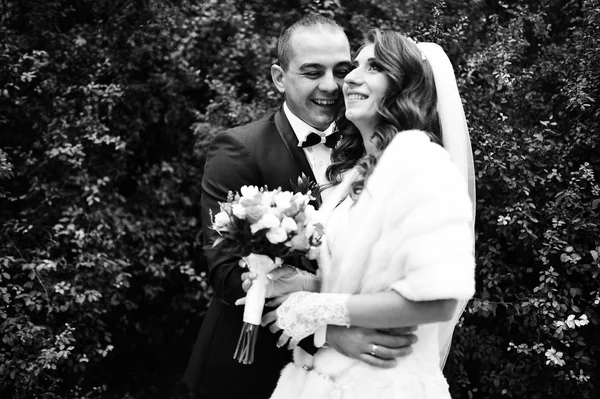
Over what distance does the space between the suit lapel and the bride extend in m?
0.39

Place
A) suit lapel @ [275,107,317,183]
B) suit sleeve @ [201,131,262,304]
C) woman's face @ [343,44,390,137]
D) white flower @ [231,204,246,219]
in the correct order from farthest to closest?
suit lapel @ [275,107,317,183]
suit sleeve @ [201,131,262,304]
woman's face @ [343,44,390,137]
white flower @ [231,204,246,219]

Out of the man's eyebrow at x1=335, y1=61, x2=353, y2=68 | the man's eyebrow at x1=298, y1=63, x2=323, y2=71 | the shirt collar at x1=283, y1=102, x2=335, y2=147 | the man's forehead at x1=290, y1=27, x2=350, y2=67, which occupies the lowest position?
the shirt collar at x1=283, y1=102, x2=335, y2=147

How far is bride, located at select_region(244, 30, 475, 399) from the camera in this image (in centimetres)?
226

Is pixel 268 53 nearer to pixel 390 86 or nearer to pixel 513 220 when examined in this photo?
pixel 513 220

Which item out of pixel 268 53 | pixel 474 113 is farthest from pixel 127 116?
pixel 474 113

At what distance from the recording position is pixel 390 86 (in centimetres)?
269

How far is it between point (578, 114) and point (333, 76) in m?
2.11

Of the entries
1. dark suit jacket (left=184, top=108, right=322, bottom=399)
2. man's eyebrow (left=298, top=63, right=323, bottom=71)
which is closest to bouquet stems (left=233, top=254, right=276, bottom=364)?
dark suit jacket (left=184, top=108, right=322, bottom=399)

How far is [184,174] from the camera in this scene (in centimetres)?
654

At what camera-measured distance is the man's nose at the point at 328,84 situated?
3332 millimetres

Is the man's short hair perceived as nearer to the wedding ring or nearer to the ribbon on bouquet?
the ribbon on bouquet

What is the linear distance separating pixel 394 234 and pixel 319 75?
1.27m

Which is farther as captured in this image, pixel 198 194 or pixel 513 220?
pixel 198 194

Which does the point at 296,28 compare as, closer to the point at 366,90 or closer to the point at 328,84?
the point at 328,84
